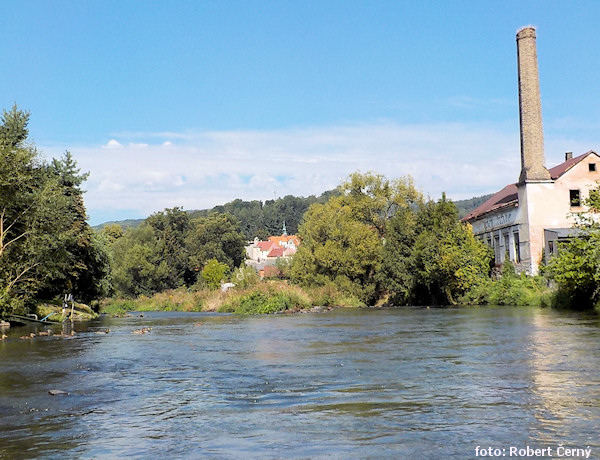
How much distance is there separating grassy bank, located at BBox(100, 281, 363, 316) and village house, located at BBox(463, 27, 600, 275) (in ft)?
56.5

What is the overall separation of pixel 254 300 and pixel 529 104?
29893 millimetres

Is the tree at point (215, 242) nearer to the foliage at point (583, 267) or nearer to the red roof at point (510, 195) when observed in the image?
the red roof at point (510, 195)

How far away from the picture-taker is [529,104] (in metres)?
58.9

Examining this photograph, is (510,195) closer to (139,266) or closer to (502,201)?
(502,201)

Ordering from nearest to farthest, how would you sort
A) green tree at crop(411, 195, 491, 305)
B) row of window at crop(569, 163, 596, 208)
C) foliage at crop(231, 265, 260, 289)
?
row of window at crop(569, 163, 596, 208) < foliage at crop(231, 265, 260, 289) < green tree at crop(411, 195, 491, 305)

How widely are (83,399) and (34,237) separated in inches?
960

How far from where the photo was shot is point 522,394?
1167 cm

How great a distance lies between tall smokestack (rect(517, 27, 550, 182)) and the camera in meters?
58.2

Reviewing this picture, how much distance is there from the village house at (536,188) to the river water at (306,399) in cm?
3599

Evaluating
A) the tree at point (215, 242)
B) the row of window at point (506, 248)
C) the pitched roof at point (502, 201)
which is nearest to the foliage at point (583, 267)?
the row of window at point (506, 248)

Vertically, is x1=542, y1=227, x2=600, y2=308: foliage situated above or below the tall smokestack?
below

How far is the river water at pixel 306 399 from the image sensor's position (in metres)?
8.55

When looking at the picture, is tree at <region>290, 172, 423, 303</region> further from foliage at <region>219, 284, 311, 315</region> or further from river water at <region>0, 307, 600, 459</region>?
river water at <region>0, 307, 600, 459</region>

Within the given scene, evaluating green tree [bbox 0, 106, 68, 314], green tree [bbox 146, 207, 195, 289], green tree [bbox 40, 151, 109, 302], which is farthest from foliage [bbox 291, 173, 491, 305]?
green tree [bbox 146, 207, 195, 289]
